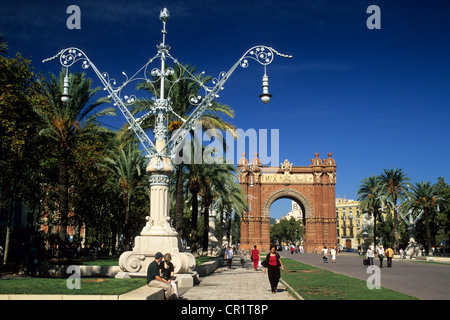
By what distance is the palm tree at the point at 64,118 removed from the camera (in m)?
20.1

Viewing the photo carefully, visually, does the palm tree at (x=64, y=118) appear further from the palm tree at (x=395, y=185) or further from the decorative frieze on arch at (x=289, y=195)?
the decorative frieze on arch at (x=289, y=195)

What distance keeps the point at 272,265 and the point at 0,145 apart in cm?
1231

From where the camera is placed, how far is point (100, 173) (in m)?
32.1

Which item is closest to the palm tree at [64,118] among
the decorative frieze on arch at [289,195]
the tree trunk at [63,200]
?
the tree trunk at [63,200]

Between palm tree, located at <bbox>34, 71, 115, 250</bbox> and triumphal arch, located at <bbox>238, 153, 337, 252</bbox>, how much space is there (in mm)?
46015

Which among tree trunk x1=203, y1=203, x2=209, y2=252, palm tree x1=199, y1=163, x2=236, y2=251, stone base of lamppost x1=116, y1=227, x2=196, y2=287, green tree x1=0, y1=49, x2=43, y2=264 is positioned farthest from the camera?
tree trunk x1=203, y1=203, x2=209, y2=252

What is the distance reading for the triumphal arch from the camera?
66.7m

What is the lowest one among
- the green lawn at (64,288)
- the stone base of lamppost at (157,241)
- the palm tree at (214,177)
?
the green lawn at (64,288)

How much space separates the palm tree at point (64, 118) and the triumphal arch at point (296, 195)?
46.0m

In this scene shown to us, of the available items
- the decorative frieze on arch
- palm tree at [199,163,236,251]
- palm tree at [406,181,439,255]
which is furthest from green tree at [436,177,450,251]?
palm tree at [199,163,236,251]

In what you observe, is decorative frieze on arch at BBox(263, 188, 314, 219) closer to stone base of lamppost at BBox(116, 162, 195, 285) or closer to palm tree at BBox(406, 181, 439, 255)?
palm tree at BBox(406, 181, 439, 255)

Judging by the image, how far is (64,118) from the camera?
2034 cm

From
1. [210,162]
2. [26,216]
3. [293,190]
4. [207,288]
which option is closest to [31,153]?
[210,162]
